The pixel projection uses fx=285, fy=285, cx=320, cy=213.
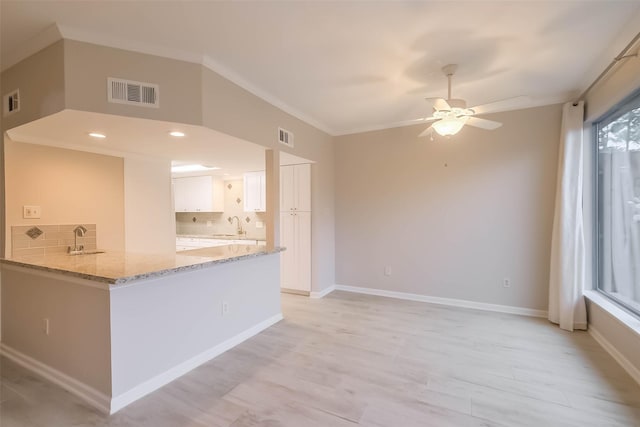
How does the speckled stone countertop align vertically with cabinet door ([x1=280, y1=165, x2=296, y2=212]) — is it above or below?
below

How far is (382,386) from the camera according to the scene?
219 centimetres

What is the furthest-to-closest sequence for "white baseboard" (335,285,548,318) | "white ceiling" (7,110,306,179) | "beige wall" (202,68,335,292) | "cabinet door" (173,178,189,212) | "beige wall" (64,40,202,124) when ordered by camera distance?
"cabinet door" (173,178,189,212) < "white baseboard" (335,285,548,318) < "beige wall" (202,68,335,292) < "white ceiling" (7,110,306,179) < "beige wall" (64,40,202,124)

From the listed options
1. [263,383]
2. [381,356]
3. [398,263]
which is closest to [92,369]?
[263,383]

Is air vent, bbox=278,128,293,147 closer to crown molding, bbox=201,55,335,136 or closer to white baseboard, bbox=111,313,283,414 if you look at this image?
crown molding, bbox=201,55,335,136

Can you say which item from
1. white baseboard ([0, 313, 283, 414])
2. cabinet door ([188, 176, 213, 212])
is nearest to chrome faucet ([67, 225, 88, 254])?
white baseboard ([0, 313, 283, 414])

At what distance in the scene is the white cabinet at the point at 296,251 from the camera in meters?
4.53

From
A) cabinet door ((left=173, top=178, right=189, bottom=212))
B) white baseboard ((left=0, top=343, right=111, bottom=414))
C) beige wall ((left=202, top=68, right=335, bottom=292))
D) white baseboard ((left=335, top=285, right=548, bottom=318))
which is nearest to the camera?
white baseboard ((left=0, top=343, right=111, bottom=414))


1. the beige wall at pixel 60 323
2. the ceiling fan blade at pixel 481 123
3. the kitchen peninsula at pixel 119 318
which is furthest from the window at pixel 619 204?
the beige wall at pixel 60 323

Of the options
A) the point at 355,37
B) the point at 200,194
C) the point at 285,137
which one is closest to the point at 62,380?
the point at 285,137

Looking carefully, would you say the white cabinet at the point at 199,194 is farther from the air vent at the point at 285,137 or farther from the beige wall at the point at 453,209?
the air vent at the point at 285,137

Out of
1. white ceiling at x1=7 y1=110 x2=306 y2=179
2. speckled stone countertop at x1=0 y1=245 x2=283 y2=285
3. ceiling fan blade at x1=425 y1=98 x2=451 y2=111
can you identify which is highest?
ceiling fan blade at x1=425 y1=98 x2=451 y2=111

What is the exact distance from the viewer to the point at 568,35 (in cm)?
221

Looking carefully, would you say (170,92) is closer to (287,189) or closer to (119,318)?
(119,318)

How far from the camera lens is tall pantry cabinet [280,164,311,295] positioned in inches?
177
